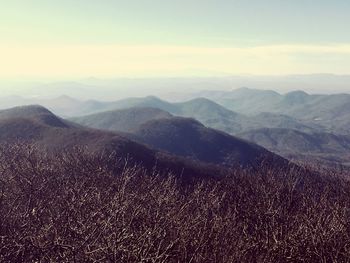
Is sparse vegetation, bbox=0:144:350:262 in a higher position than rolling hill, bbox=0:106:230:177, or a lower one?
higher

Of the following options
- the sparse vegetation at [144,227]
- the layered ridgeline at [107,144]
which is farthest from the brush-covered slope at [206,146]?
the sparse vegetation at [144,227]

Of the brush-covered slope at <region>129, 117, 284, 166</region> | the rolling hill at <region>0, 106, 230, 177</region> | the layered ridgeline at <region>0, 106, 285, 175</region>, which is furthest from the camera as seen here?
the brush-covered slope at <region>129, 117, 284, 166</region>

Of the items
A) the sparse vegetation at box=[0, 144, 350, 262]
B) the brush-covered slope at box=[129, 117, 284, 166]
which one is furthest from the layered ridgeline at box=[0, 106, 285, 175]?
the sparse vegetation at box=[0, 144, 350, 262]

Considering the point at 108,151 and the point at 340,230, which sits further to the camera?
the point at 108,151

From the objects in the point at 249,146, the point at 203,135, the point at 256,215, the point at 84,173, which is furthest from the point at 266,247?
the point at 203,135

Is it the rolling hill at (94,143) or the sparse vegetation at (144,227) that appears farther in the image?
the rolling hill at (94,143)

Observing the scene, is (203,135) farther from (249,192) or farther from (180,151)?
(249,192)

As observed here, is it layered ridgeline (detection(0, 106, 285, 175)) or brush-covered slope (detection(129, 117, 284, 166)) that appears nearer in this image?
layered ridgeline (detection(0, 106, 285, 175))

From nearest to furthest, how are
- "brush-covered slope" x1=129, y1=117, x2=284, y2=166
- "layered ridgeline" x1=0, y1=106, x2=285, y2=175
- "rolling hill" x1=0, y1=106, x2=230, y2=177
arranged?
"rolling hill" x1=0, y1=106, x2=230, y2=177 → "layered ridgeline" x1=0, y1=106, x2=285, y2=175 → "brush-covered slope" x1=129, y1=117, x2=284, y2=166

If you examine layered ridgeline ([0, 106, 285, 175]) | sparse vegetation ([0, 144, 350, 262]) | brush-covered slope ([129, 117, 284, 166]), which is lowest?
brush-covered slope ([129, 117, 284, 166])

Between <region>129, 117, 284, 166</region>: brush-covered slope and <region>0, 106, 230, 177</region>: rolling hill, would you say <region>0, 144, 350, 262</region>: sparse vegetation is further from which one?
<region>129, 117, 284, 166</region>: brush-covered slope

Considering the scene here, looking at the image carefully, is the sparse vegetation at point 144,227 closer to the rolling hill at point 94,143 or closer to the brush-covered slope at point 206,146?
the rolling hill at point 94,143
